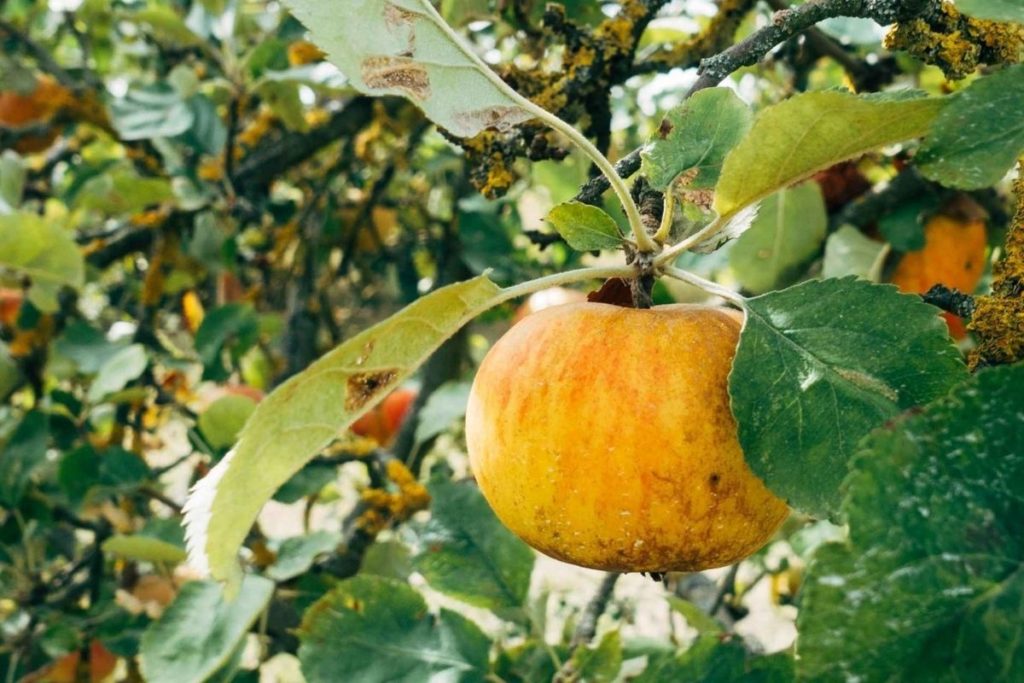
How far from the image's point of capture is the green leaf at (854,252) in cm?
108

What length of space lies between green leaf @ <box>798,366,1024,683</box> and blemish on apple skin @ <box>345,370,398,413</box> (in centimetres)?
24

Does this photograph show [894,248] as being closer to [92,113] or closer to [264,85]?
[264,85]

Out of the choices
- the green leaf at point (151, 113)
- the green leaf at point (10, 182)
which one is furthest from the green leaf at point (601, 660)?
the green leaf at point (10, 182)

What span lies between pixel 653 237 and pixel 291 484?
0.71m

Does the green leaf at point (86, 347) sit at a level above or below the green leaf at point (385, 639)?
above

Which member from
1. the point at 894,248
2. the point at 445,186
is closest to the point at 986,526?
Result: the point at 894,248

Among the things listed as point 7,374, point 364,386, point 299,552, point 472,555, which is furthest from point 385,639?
point 7,374

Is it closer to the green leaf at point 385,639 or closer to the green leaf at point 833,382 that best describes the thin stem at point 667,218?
the green leaf at point 833,382

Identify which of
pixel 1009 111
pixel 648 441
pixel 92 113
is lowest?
pixel 92 113

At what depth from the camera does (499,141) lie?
2.14ft

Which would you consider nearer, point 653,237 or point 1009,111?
point 1009,111

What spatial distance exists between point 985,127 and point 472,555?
667 millimetres

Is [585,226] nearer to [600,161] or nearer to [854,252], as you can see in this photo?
[600,161]

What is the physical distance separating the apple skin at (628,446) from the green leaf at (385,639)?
407mm
